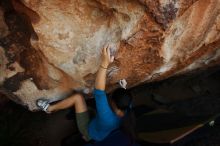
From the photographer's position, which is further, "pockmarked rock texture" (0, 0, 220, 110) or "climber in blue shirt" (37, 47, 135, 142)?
"climber in blue shirt" (37, 47, 135, 142)

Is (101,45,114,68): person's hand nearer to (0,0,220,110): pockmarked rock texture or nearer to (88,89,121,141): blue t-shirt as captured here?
(0,0,220,110): pockmarked rock texture

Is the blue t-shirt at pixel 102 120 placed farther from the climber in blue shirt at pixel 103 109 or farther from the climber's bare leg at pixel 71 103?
the climber's bare leg at pixel 71 103

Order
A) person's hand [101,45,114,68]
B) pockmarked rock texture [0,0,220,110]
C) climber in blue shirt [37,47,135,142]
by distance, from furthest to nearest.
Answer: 1. climber in blue shirt [37,47,135,142]
2. person's hand [101,45,114,68]
3. pockmarked rock texture [0,0,220,110]

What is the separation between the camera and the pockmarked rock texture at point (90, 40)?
111 inches

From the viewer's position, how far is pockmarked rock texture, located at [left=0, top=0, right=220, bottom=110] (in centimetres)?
281

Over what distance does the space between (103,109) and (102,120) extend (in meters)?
0.15

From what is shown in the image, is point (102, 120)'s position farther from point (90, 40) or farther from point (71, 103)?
point (90, 40)

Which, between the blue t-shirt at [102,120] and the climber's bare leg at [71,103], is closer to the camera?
the blue t-shirt at [102,120]

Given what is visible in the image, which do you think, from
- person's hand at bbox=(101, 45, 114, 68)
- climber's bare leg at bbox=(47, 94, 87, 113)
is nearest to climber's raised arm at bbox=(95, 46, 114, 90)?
person's hand at bbox=(101, 45, 114, 68)

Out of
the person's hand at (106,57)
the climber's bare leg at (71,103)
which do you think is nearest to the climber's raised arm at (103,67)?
the person's hand at (106,57)

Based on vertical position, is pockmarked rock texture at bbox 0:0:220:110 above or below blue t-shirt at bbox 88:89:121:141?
above

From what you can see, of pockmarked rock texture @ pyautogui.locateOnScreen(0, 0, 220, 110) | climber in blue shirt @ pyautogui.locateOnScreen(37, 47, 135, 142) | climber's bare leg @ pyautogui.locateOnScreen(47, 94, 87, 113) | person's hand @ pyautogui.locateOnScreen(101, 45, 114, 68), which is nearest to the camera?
pockmarked rock texture @ pyautogui.locateOnScreen(0, 0, 220, 110)

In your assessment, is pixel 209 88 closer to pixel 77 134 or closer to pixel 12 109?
pixel 77 134

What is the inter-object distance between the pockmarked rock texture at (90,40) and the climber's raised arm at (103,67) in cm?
5
